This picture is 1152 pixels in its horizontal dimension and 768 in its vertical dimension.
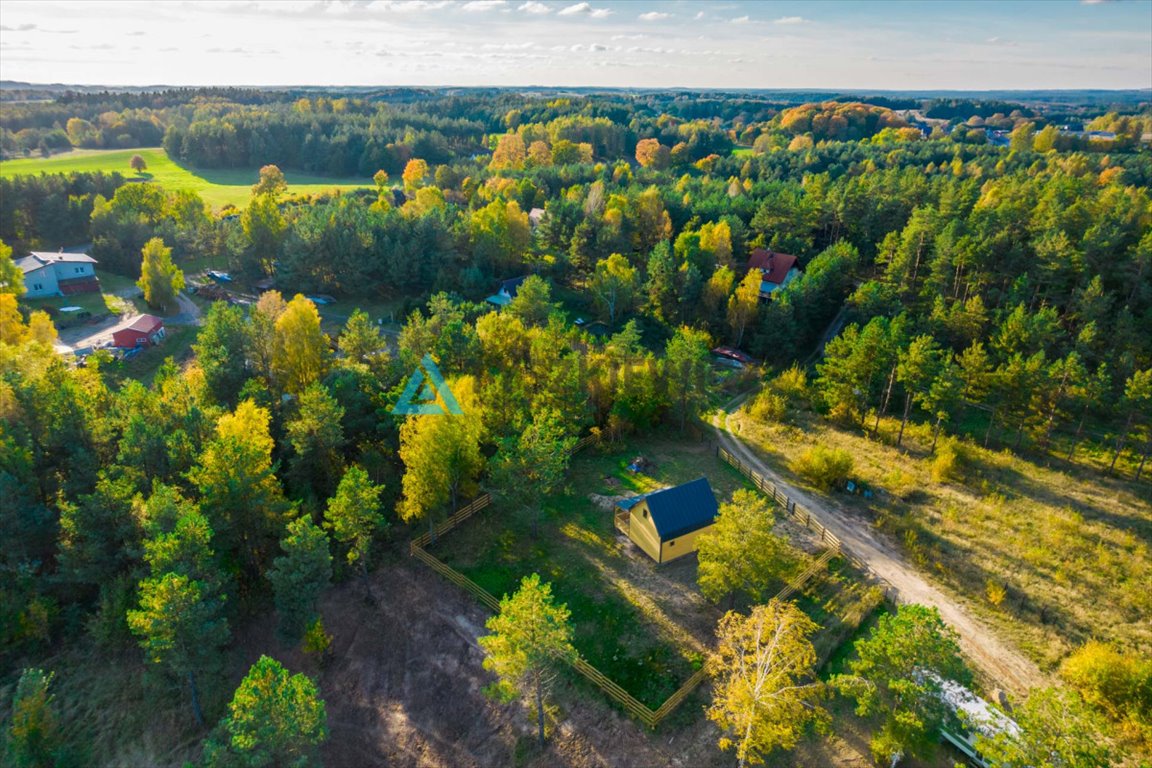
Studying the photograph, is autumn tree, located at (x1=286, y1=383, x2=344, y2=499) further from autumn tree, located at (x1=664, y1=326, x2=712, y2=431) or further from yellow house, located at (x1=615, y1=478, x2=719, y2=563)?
autumn tree, located at (x1=664, y1=326, x2=712, y2=431)

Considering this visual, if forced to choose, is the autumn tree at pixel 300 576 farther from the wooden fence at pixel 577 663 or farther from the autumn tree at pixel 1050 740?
the autumn tree at pixel 1050 740

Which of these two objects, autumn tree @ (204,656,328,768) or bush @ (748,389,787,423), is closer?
autumn tree @ (204,656,328,768)

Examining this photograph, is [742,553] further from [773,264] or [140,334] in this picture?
[140,334]

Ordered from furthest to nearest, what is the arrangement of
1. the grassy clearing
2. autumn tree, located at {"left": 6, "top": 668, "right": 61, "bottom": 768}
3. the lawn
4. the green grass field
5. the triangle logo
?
the green grass field < the triangle logo < the grassy clearing < the lawn < autumn tree, located at {"left": 6, "top": 668, "right": 61, "bottom": 768}

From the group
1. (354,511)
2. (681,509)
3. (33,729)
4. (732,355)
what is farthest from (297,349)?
(732,355)

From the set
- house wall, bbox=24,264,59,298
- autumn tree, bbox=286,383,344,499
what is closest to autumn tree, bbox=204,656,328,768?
→ autumn tree, bbox=286,383,344,499

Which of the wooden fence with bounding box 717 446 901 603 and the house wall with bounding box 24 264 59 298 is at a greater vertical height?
the house wall with bounding box 24 264 59 298
